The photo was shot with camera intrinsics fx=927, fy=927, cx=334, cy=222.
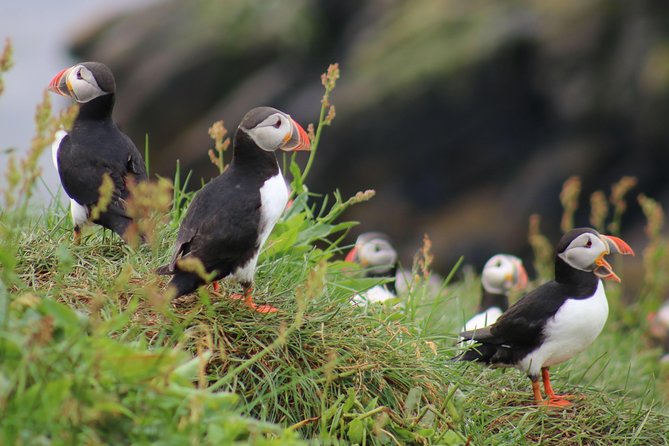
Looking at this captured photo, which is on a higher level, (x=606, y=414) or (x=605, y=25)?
(x=606, y=414)

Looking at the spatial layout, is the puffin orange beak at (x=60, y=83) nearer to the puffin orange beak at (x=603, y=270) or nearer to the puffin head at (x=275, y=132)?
the puffin head at (x=275, y=132)

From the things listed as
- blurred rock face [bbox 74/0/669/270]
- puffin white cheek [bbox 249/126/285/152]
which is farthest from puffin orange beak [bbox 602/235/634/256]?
blurred rock face [bbox 74/0/669/270]

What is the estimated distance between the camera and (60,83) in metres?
3.88

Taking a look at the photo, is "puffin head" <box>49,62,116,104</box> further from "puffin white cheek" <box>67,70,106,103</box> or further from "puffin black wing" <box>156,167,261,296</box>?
"puffin black wing" <box>156,167,261,296</box>

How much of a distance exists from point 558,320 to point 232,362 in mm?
1414

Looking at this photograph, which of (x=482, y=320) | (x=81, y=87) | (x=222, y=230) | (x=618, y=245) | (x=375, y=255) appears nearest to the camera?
(x=222, y=230)

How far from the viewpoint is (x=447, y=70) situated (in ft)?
43.2

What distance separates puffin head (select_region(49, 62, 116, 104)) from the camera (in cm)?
391

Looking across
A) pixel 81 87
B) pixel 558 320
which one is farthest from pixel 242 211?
pixel 558 320

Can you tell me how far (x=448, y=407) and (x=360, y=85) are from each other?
34.9 ft

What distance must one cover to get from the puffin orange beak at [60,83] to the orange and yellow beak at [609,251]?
7.61 feet

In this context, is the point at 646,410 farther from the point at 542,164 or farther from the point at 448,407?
the point at 542,164

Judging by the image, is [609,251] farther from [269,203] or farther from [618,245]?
[269,203]

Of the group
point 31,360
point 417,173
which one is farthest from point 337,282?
point 417,173
